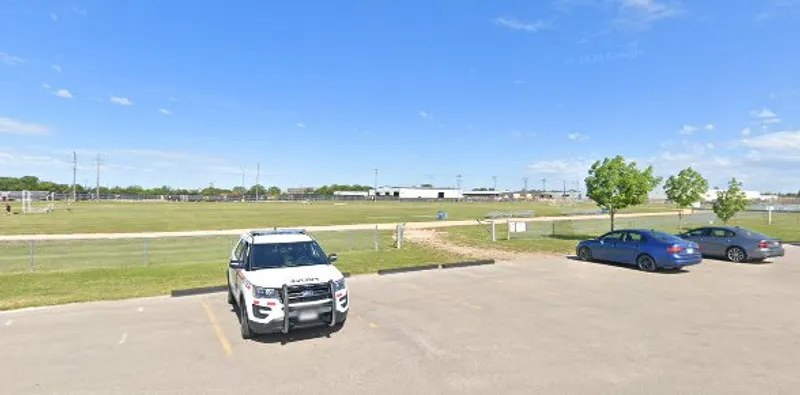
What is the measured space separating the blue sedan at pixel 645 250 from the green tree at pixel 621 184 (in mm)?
9760

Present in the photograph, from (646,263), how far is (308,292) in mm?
12955

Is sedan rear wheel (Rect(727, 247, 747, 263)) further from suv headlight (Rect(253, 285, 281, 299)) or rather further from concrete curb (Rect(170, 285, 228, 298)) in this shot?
concrete curb (Rect(170, 285, 228, 298))

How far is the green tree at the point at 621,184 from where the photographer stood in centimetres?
2512

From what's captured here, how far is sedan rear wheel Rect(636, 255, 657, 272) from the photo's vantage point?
1468cm

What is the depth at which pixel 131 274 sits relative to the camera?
13586 mm

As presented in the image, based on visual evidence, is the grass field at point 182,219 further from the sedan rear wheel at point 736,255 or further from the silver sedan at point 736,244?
the sedan rear wheel at point 736,255

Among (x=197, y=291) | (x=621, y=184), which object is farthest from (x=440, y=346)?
(x=621, y=184)

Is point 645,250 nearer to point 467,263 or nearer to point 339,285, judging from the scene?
point 467,263

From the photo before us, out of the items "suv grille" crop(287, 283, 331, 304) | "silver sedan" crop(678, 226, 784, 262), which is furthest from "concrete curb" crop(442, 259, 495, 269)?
"silver sedan" crop(678, 226, 784, 262)

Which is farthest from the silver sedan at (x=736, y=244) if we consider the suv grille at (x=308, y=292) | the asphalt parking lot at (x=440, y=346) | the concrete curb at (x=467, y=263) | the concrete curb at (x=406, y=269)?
the suv grille at (x=308, y=292)

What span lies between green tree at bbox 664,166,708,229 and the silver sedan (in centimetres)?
1480

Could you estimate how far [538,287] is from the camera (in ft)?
39.6

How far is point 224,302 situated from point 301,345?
398cm

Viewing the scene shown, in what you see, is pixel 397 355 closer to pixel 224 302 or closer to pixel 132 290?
pixel 224 302
